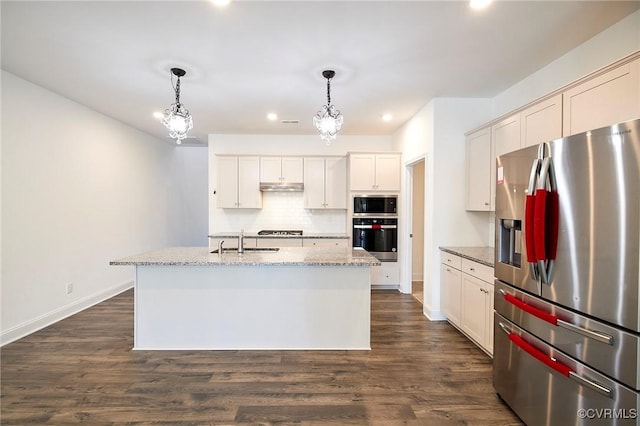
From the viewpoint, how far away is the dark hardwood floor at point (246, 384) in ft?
6.31

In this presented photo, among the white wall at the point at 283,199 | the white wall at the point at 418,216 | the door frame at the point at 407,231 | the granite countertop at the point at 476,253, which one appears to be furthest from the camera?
the white wall at the point at 418,216

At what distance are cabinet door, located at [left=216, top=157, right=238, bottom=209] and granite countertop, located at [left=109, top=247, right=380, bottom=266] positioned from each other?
217 cm

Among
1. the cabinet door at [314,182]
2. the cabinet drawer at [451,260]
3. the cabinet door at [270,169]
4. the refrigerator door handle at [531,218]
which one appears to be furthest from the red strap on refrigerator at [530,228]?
the cabinet door at [270,169]

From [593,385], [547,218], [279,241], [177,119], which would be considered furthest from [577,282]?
[279,241]

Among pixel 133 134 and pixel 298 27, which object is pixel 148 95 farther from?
pixel 298 27

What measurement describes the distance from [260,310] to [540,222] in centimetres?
238

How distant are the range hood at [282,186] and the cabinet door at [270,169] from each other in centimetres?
9

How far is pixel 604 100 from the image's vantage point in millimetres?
1878

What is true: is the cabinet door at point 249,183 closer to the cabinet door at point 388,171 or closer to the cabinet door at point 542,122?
the cabinet door at point 388,171

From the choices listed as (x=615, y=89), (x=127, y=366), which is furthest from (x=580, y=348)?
(x=127, y=366)

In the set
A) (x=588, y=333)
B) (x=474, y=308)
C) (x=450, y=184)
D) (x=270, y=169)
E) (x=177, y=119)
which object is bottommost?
(x=474, y=308)

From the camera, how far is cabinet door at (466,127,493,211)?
10.3 ft

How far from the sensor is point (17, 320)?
3.00 m

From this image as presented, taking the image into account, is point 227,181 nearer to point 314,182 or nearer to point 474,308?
point 314,182
